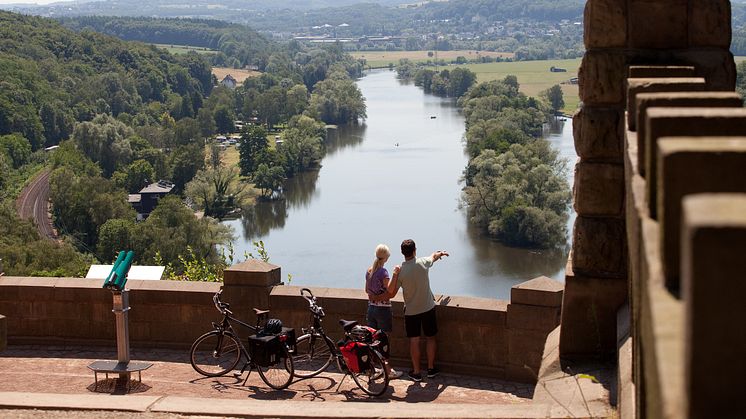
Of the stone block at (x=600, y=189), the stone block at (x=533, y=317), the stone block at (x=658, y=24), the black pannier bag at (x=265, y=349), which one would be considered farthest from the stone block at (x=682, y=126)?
the stone block at (x=533, y=317)

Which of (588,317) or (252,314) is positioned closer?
(588,317)

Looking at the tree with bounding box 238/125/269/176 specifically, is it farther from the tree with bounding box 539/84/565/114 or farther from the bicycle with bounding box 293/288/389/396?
the bicycle with bounding box 293/288/389/396

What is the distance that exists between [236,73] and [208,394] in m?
175

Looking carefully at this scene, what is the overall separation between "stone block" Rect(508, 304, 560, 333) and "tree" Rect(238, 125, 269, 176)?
76.9 meters

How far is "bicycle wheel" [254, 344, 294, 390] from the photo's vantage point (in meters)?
8.33

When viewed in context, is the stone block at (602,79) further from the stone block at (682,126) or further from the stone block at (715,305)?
the stone block at (715,305)

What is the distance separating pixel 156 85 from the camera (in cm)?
13838

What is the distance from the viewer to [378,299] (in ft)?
27.9

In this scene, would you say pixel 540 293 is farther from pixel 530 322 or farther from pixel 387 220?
pixel 387 220

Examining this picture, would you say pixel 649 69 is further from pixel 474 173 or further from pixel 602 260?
pixel 474 173

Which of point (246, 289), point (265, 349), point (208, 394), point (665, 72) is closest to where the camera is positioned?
point (665, 72)

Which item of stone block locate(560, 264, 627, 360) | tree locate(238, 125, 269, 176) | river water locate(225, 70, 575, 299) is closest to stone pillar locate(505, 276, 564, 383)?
stone block locate(560, 264, 627, 360)

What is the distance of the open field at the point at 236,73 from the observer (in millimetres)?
173875

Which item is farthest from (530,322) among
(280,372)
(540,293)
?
(280,372)
